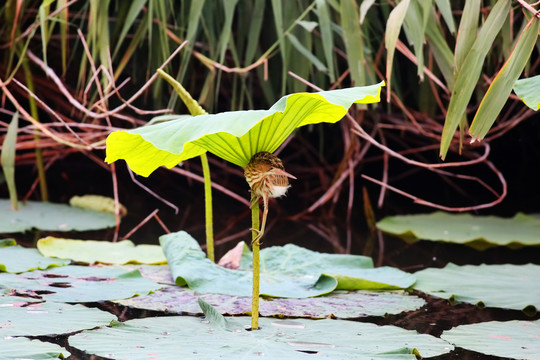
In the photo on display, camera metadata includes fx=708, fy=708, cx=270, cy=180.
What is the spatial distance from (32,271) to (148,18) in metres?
0.86

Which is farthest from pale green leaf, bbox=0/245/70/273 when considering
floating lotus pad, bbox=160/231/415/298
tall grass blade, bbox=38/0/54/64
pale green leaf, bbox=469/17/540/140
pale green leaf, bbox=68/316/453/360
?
pale green leaf, bbox=469/17/540/140

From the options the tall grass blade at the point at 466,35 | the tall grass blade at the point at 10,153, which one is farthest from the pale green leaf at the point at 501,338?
the tall grass blade at the point at 10,153

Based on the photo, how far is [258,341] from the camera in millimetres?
1016

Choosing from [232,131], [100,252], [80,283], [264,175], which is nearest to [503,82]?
[264,175]

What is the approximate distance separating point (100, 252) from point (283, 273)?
46cm

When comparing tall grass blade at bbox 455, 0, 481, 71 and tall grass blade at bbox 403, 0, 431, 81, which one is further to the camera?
tall grass blade at bbox 403, 0, 431, 81

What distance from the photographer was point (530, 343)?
1098 millimetres

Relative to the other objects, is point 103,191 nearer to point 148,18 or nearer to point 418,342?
point 148,18

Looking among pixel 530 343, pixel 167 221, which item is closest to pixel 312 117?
pixel 530 343

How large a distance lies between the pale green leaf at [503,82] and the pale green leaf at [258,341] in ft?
1.34

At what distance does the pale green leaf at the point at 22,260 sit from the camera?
143cm

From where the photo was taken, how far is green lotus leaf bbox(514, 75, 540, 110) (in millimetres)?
1125

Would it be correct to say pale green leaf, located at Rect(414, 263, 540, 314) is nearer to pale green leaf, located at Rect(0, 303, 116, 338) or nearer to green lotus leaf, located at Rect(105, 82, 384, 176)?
green lotus leaf, located at Rect(105, 82, 384, 176)

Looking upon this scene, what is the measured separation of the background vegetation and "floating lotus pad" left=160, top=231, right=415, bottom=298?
0.91ft
